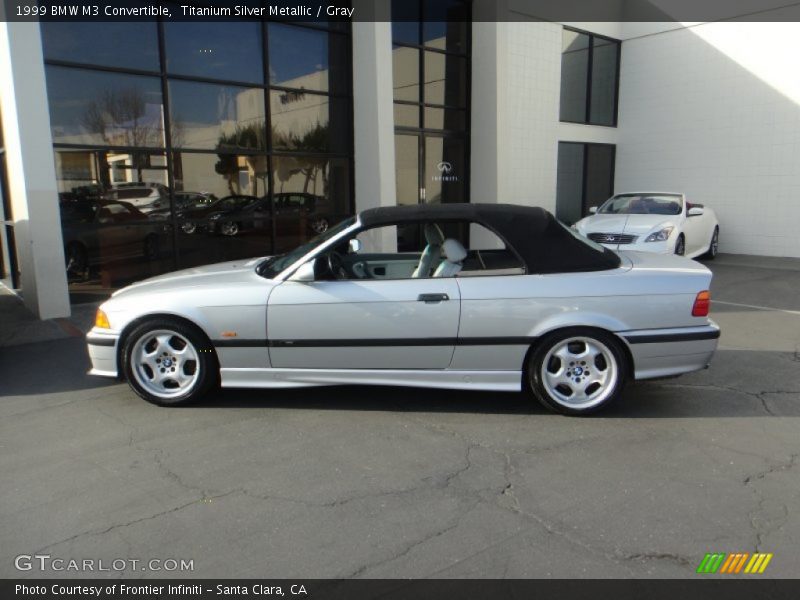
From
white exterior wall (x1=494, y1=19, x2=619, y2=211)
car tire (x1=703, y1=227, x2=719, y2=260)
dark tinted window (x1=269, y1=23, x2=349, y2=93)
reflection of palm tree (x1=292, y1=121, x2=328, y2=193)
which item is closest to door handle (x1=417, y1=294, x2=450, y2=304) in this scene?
reflection of palm tree (x1=292, y1=121, x2=328, y2=193)

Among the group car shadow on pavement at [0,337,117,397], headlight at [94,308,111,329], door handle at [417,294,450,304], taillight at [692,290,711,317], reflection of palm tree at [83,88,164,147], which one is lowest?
car shadow on pavement at [0,337,117,397]

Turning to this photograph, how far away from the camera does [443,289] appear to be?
173 inches

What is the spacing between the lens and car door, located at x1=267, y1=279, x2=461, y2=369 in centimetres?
437

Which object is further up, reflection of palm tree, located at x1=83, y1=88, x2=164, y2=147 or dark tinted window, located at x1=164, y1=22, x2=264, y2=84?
dark tinted window, located at x1=164, y1=22, x2=264, y2=84

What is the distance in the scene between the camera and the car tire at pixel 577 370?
438cm

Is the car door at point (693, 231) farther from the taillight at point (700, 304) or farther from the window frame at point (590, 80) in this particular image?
the taillight at point (700, 304)

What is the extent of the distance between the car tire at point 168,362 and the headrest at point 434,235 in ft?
6.21

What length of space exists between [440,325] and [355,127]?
783cm

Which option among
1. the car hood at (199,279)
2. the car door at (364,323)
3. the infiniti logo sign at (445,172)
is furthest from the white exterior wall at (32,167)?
the infiniti logo sign at (445,172)

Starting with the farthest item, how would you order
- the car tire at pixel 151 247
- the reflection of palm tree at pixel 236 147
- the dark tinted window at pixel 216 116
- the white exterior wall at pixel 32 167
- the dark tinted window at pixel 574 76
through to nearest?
the dark tinted window at pixel 574 76 → the reflection of palm tree at pixel 236 147 → the dark tinted window at pixel 216 116 → the car tire at pixel 151 247 → the white exterior wall at pixel 32 167

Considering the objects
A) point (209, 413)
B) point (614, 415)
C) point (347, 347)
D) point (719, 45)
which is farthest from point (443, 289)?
point (719, 45)

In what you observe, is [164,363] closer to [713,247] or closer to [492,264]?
[492,264]

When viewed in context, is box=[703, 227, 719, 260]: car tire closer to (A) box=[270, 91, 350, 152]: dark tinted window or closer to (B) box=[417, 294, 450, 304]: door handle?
(A) box=[270, 91, 350, 152]: dark tinted window
